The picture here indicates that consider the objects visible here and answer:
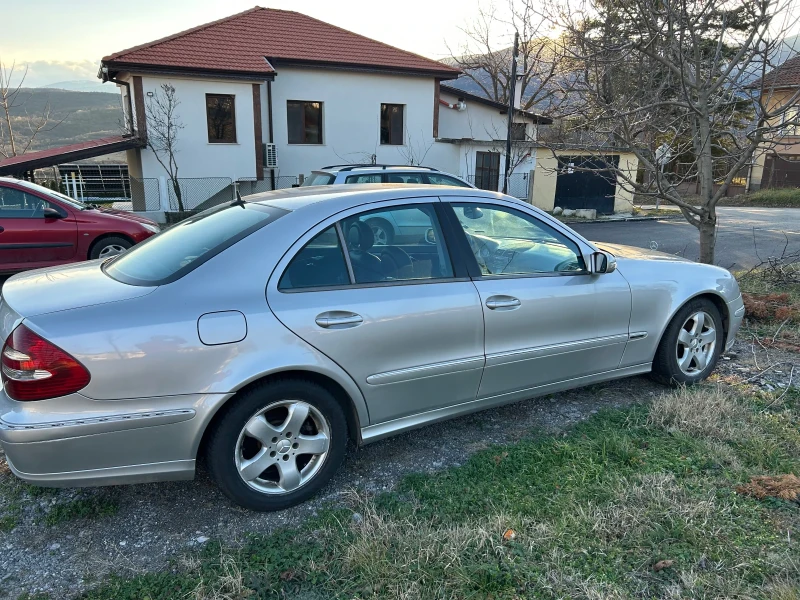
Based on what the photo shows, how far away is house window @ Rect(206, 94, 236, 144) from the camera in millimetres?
18938

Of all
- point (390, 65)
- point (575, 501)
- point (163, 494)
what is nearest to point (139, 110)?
point (390, 65)

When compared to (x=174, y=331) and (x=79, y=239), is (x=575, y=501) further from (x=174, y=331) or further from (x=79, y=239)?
(x=79, y=239)

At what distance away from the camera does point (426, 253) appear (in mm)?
3400

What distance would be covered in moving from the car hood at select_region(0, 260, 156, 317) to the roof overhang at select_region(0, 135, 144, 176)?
14.8 m

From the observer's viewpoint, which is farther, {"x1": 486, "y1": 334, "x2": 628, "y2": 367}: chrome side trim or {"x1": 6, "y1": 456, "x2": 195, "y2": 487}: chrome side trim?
{"x1": 486, "y1": 334, "x2": 628, "y2": 367}: chrome side trim

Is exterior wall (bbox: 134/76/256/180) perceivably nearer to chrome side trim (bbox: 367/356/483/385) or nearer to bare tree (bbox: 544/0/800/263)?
bare tree (bbox: 544/0/800/263)

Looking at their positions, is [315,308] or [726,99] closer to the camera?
[315,308]

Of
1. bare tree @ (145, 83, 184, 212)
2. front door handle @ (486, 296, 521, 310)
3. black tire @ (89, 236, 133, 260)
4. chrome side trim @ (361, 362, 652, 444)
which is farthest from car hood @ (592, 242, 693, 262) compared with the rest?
bare tree @ (145, 83, 184, 212)

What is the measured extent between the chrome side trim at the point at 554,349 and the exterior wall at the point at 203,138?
17557mm

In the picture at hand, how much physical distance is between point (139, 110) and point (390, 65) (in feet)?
28.8

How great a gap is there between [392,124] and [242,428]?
20.9m

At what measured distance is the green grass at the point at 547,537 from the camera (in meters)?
2.38

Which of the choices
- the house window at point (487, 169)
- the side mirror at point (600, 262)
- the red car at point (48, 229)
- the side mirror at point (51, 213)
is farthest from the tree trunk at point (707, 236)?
the house window at point (487, 169)

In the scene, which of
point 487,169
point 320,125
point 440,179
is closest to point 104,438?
point 440,179
